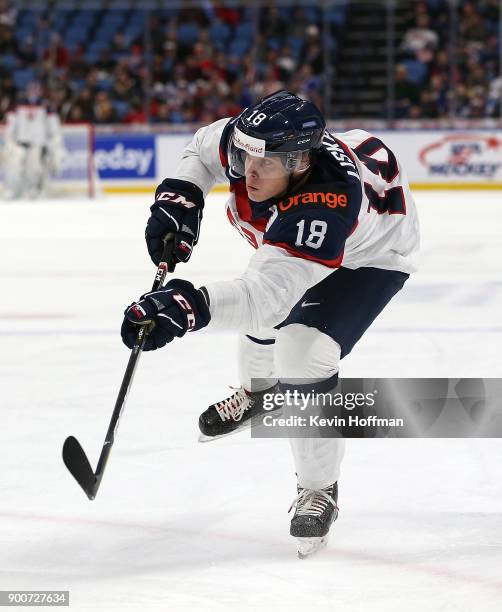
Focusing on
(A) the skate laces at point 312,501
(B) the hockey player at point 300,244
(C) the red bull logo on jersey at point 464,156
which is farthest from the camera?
(C) the red bull logo on jersey at point 464,156

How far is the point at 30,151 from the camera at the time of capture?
1251 cm

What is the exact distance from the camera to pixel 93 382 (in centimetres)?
392

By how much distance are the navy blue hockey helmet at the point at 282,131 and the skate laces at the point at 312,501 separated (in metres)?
0.73

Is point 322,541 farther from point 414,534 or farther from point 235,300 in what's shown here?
point 235,300

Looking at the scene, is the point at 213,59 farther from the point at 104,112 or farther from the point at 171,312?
the point at 171,312

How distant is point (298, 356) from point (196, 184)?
70cm

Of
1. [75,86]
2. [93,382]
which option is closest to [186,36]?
[75,86]

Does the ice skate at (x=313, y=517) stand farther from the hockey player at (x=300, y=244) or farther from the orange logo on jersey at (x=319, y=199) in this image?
the orange logo on jersey at (x=319, y=199)

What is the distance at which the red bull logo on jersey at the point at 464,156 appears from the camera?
41.7 feet

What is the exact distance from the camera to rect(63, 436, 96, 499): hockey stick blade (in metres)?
2.35

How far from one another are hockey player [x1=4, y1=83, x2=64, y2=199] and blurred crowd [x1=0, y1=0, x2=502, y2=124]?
1.07 meters

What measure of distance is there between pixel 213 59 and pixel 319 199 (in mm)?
12803

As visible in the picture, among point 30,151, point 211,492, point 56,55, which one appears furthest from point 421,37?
point 211,492

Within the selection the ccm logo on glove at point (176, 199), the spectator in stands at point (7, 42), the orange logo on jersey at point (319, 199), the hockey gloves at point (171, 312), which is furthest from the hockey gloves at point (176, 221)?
the spectator in stands at point (7, 42)
